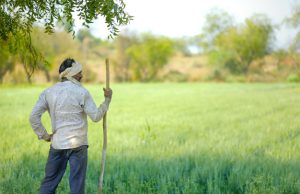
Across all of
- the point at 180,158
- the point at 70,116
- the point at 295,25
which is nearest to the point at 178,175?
the point at 180,158

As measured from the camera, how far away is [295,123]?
16.8m

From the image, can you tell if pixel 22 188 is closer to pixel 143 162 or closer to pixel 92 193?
pixel 92 193

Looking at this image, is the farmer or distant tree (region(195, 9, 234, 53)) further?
distant tree (region(195, 9, 234, 53))

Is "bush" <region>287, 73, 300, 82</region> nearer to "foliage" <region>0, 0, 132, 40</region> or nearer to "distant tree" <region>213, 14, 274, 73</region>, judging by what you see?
"distant tree" <region>213, 14, 274, 73</region>

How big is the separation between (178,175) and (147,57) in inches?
2800

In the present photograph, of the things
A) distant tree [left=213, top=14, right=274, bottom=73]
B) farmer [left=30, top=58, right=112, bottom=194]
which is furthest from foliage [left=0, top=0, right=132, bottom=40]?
distant tree [left=213, top=14, right=274, bottom=73]

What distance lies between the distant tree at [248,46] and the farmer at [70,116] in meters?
68.8

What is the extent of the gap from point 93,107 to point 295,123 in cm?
1287

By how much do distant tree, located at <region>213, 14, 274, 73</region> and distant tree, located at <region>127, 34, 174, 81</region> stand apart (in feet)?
32.2

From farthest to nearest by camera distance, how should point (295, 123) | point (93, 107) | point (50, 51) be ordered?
point (50, 51)
point (295, 123)
point (93, 107)

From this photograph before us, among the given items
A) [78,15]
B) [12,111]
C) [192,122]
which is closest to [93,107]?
[78,15]

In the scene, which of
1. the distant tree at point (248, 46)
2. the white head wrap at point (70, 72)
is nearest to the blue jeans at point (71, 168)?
the white head wrap at point (70, 72)

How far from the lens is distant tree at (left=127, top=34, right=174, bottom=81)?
77.8m

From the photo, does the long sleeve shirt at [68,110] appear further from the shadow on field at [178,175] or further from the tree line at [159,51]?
the tree line at [159,51]
